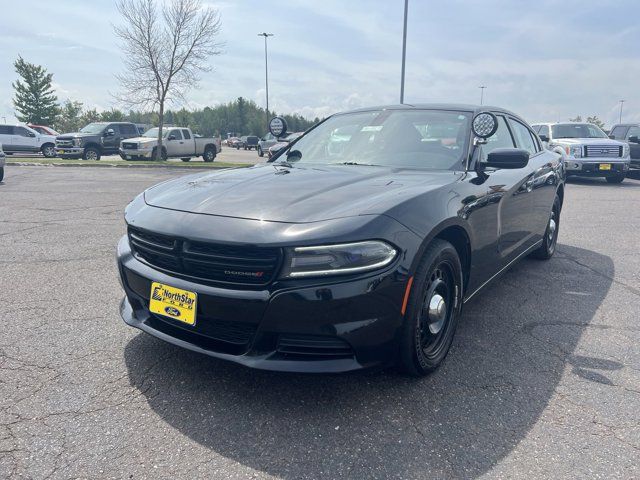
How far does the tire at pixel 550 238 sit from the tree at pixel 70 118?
56.1 meters

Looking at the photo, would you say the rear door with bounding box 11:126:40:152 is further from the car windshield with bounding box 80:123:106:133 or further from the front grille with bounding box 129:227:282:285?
the front grille with bounding box 129:227:282:285

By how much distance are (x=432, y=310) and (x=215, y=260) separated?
1.18 metres

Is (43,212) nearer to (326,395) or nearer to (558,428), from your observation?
(326,395)

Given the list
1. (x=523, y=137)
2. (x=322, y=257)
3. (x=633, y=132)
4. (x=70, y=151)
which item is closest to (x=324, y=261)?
(x=322, y=257)

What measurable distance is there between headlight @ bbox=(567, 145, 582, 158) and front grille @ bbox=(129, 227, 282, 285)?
14025 millimetres

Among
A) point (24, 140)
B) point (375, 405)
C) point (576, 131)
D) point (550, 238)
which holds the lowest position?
point (375, 405)

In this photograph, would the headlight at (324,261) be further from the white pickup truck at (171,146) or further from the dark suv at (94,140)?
the dark suv at (94,140)

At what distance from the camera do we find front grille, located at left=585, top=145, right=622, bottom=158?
13633 mm

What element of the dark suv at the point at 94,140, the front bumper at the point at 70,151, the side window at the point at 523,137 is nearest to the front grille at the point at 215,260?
the side window at the point at 523,137

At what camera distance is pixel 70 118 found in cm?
5581

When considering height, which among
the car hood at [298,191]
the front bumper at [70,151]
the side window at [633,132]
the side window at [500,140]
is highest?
the side window at [633,132]

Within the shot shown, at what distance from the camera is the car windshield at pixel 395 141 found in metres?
3.37

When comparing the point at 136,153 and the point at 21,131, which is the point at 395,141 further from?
the point at 21,131

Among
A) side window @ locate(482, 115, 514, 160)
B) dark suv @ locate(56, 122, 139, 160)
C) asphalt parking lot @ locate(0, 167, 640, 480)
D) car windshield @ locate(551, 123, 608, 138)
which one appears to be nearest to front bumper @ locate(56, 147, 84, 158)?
dark suv @ locate(56, 122, 139, 160)
